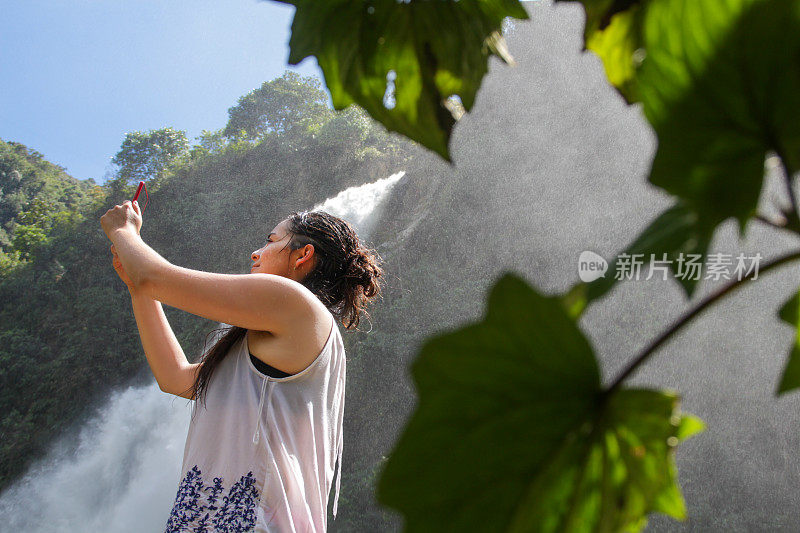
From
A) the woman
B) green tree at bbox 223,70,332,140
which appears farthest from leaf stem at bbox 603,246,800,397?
green tree at bbox 223,70,332,140

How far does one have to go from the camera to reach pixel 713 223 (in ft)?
0.24

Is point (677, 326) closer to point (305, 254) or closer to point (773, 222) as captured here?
point (773, 222)

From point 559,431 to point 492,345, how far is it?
0.05 feet

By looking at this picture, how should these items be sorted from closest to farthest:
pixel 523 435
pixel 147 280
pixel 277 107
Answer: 1. pixel 523 435
2. pixel 147 280
3. pixel 277 107

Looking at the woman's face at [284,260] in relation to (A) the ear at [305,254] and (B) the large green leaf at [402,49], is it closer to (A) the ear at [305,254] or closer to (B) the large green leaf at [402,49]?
(A) the ear at [305,254]

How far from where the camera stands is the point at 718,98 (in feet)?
0.25

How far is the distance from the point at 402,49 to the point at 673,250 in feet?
0.25

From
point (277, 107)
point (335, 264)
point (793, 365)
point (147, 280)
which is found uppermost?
point (793, 365)

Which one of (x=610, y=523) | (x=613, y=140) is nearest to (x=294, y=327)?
(x=610, y=523)

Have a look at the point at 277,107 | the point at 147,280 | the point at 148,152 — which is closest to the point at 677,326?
the point at 147,280

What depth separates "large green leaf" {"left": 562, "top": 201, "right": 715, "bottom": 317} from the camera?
0.07m

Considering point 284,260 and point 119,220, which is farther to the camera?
point 284,260

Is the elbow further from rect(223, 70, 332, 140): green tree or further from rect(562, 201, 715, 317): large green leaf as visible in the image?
rect(223, 70, 332, 140): green tree

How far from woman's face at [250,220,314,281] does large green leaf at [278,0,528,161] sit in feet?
2.26
